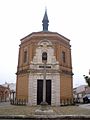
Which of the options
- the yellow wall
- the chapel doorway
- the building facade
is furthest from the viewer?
the yellow wall

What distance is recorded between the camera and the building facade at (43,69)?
1212 inches

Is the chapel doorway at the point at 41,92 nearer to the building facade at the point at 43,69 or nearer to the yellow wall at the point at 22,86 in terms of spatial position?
the building facade at the point at 43,69

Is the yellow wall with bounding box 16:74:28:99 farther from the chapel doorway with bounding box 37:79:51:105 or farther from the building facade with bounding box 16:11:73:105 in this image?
the chapel doorway with bounding box 37:79:51:105

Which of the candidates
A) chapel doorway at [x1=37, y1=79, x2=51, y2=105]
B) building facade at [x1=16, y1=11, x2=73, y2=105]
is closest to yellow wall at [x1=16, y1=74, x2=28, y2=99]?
building facade at [x1=16, y1=11, x2=73, y2=105]

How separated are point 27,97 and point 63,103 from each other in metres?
5.00

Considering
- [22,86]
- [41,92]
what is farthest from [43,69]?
[22,86]

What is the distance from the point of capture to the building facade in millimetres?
30797

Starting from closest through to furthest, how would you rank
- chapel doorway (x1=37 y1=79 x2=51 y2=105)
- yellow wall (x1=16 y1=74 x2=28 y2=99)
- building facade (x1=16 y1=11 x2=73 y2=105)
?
chapel doorway (x1=37 y1=79 x2=51 y2=105), building facade (x1=16 y1=11 x2=73 y2=105), yellow wall (x1=16 y1=74 x2=28 y2=99)

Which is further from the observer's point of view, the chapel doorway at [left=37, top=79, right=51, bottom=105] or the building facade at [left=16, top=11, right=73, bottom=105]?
the building facade at [left=16, top=11, right=73, bottom=105]

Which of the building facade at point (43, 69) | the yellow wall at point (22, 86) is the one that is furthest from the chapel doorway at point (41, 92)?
the yellow wall at point (22, 86)

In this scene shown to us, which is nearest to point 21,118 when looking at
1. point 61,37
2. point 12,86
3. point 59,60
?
point 59,60

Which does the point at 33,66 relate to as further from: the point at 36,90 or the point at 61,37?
the point at 61,37

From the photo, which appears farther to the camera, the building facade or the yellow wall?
the yellow wall

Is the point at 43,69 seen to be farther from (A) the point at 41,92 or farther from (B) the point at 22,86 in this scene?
(B) the point at 22,86
